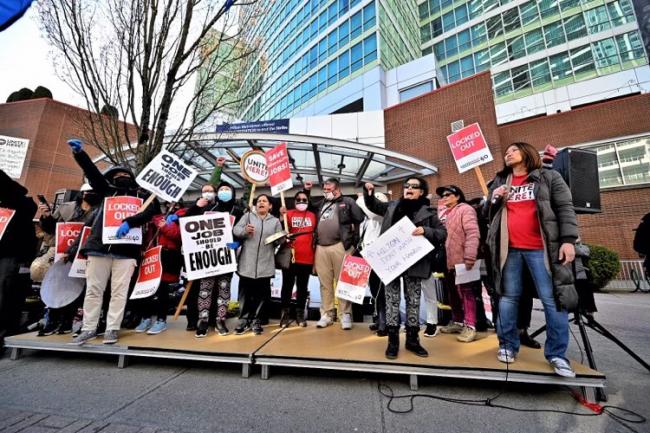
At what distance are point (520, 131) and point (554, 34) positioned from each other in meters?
14.9

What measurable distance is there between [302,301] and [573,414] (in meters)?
3.01

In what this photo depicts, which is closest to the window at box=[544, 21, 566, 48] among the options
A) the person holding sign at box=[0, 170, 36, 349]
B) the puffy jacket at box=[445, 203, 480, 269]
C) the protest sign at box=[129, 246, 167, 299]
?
the puffy jacket at box=[445, 203, 480, 269]

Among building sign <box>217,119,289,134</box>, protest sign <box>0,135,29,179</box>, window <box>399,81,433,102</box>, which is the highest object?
window <box>399,81,433,102</box>

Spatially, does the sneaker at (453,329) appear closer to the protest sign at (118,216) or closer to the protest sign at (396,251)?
the protest sign at (396,251)

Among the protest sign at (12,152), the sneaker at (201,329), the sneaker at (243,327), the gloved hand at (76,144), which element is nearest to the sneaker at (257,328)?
the sneaker at (243,327)

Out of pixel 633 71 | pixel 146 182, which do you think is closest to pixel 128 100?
pixel 146 182

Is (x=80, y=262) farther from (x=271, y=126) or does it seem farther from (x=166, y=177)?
(x=271, y=126)

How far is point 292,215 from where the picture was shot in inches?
182

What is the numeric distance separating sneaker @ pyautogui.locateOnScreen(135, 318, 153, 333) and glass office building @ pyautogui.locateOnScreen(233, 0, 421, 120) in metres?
15.5

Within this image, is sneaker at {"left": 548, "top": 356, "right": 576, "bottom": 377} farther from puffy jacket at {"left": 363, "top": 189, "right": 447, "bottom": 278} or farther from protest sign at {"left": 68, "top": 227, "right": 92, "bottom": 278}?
protest sign at {"left": 68, "top": 227, "right": 92, "bottom": 278}

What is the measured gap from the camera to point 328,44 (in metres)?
22.2

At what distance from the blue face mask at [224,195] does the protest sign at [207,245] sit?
449 mm

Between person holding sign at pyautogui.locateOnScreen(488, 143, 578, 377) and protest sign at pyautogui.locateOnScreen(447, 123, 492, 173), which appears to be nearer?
person holding sign at pyautogui.locateOnScreen(488, 143, 578, 377)

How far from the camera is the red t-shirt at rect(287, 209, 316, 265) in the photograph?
4152mm
